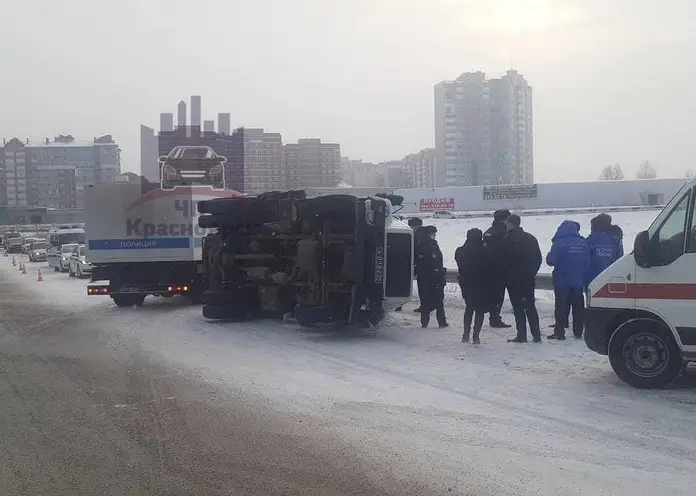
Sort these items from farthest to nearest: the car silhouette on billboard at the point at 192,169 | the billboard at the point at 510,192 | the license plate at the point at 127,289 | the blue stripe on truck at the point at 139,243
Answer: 1. the billboard at the point at 510,192
2. the car silhouette on billboard at the point at 192,169
3. the license plate at the point at 127,289
4. the blue stripe on truck at the point at 139,243

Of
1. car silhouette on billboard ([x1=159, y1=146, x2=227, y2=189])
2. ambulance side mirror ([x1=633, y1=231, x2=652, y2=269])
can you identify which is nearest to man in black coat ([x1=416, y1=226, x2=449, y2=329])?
ambulance side mirror ([x1=633, y1=231, x2=652, y2=269])

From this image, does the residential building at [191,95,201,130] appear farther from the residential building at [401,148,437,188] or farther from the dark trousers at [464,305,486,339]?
the residential building at [401,148,437,188]

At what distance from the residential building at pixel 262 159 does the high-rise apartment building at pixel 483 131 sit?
62.7 meters

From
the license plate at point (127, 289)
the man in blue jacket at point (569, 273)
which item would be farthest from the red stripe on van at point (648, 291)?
the license plate at point (127, 289)

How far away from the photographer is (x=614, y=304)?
8180mm

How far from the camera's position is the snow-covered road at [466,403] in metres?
5.52

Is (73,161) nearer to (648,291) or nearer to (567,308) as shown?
(567,308)

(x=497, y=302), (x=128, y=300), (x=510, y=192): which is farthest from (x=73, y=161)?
(x=497, y=302)

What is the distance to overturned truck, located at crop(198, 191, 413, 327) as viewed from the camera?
1167 cm

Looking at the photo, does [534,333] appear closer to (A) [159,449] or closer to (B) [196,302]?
(A) [159,449]

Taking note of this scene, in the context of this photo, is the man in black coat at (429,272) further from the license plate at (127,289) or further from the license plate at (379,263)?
the license plate at (127,289)

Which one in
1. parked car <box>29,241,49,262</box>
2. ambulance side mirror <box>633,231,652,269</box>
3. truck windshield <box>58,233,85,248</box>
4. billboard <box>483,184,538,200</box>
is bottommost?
parked car <box>29,241,49,262</box>

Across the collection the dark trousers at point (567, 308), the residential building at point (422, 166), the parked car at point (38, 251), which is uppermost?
the residential building at point (422, 166)

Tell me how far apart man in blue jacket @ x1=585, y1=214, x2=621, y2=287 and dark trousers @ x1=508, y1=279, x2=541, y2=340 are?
46.9 inches
